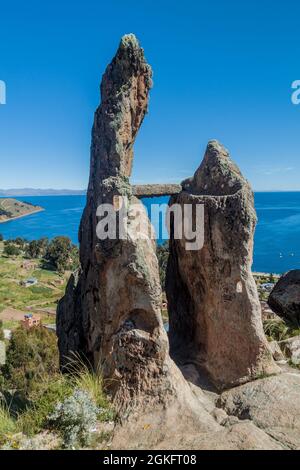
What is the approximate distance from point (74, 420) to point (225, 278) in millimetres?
3852

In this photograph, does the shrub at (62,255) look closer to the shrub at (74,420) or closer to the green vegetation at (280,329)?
the green vegetation at (280,329)

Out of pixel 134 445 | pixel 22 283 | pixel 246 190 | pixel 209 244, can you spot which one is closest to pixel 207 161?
pixel 246 190

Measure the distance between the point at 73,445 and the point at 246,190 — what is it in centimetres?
535

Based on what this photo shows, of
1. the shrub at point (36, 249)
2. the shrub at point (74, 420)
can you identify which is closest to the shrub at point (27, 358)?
the shrub at point (74, 420)

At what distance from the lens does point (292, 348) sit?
9.99 meters

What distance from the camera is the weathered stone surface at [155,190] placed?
8523 millimetres

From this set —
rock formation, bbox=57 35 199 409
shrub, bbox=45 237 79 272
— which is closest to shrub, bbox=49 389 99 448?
rock formation, bbox=57 35 199 409

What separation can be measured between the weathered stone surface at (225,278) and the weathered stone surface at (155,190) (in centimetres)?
20

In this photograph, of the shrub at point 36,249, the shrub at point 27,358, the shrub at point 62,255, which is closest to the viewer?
the shrub at point 27,358

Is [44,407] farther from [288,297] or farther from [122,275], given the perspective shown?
[288,297]

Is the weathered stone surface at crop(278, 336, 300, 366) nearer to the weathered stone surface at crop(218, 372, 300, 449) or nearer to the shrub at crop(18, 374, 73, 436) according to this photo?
the weathered stone surface at crop(218, 372, 300, 449)

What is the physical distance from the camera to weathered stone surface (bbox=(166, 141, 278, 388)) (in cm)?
796

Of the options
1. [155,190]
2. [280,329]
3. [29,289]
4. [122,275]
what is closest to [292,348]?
[280,329]

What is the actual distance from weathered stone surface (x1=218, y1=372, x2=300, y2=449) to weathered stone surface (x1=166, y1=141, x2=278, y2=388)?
400 mm
